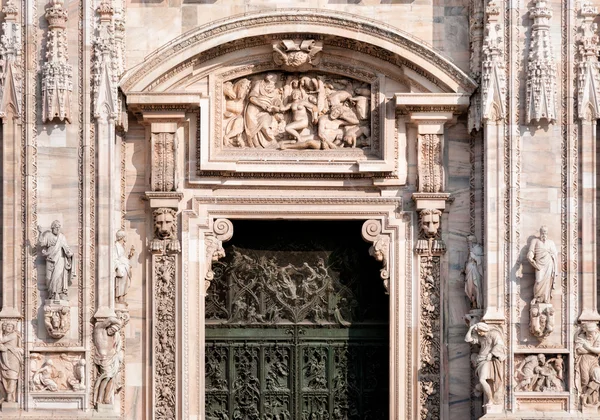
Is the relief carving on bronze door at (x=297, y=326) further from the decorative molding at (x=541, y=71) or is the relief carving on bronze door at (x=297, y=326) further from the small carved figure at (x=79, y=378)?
the decorative molding at (x=541, y=71)

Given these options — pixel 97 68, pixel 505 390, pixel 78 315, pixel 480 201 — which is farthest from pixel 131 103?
pixel 505 390

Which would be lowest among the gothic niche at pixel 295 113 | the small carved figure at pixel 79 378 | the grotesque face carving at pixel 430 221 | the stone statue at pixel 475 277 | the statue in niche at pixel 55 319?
the small carved figure at pixel 79 378

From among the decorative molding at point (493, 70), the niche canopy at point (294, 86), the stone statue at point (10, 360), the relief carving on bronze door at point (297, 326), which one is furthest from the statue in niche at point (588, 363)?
the stone statue at point (10, 360)

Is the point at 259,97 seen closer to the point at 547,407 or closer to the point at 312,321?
the point at 312,321

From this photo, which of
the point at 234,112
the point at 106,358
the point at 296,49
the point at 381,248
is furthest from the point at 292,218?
the point at 106,358

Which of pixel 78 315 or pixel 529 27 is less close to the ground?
pixel 529 27

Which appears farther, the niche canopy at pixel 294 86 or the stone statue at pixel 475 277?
the niche canopy at pixel 294 86

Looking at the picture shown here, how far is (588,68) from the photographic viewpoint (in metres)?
17.8

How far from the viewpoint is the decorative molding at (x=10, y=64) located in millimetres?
17734

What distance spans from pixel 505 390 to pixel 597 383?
3.30 feet

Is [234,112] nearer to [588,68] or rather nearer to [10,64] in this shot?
[10,64]

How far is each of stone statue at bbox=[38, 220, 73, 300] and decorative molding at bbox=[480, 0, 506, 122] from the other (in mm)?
4849

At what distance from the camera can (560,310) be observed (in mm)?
17641

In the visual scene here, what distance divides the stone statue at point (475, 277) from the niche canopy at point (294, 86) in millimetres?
1390
